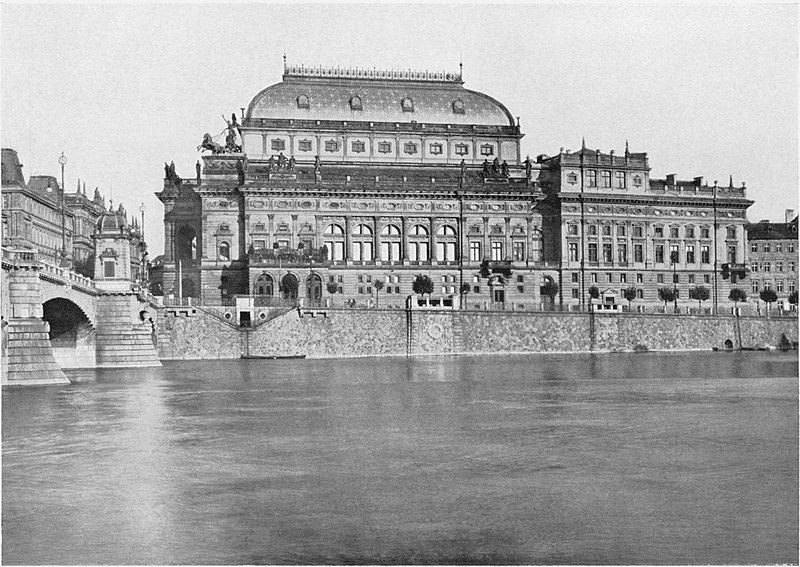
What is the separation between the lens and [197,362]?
75.4m

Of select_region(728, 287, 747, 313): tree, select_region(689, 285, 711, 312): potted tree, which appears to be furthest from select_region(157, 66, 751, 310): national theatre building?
select_region(728, 287, 747, 313): tree

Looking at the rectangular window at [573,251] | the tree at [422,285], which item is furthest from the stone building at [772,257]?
the tree at [422,285]

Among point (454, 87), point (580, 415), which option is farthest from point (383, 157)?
point (580, 415)

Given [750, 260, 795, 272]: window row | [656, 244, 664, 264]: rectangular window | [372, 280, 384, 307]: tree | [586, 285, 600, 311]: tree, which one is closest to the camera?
[372, 280, 384, 307]: tree

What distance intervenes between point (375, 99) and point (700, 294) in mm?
34159

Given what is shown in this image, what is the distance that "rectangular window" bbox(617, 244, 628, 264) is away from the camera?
105 meters

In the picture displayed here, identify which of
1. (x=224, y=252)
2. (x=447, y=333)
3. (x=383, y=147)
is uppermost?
(x=383, y=147)

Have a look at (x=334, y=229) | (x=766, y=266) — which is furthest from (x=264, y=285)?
(x=766, y=266)

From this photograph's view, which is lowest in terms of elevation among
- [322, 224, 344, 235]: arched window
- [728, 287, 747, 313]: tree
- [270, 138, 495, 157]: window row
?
[728, 287, 747, 313]: tree

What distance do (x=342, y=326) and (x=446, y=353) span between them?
8780 millimetres

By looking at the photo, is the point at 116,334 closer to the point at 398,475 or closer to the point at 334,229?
the point at 334,229

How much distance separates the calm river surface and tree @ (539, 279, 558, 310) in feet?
164

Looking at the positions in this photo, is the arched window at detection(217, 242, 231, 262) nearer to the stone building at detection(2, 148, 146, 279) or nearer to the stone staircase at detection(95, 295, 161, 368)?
the stone building at detection(2, 148, 146, 279)

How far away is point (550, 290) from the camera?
102 meters
